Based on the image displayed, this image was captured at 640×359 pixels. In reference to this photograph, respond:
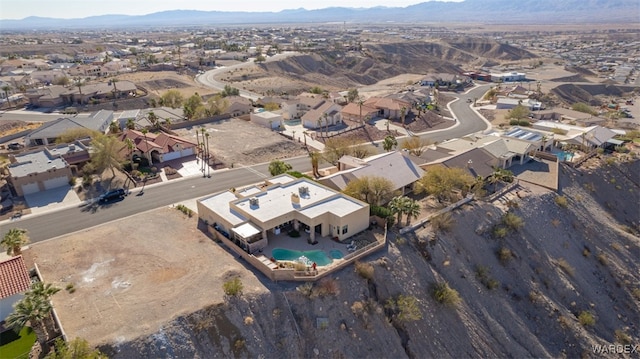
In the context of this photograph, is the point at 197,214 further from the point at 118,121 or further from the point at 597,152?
Answer: the point at 597,152

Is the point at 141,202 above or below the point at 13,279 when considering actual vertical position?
below

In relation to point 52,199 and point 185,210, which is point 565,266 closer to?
point 185,210

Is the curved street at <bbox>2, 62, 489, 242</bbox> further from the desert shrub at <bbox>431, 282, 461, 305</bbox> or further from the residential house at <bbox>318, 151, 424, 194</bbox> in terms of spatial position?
the desert shrub at <bbox>431, 282, 461, 305</bbox>

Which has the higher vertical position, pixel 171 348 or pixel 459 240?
pixel 171 348

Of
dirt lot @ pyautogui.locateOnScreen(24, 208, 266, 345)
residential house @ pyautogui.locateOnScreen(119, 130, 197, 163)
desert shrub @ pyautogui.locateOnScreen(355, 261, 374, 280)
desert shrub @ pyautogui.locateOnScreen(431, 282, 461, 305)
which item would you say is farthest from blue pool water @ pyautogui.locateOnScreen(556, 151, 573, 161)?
residential house @ pyautogui.locateOnScreen(119, 130, 197, 163)

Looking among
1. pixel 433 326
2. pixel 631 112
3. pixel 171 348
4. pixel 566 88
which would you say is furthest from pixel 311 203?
pixel 566 88

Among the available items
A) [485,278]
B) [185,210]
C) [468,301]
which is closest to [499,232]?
[485,278]
